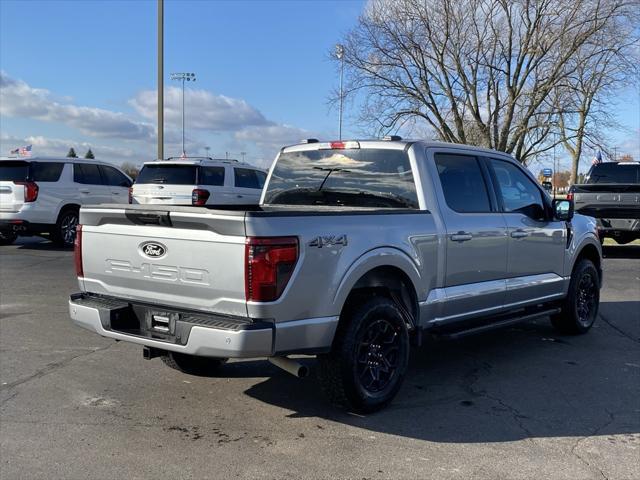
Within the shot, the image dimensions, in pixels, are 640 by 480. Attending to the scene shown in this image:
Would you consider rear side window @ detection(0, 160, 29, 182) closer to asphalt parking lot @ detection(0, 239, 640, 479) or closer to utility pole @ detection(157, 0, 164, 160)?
utility pole @ detection(157, 0, 164, 160)

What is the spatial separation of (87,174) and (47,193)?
→ 123cm

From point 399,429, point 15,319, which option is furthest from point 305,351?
point 15,319

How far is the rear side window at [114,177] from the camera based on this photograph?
14.9 meters

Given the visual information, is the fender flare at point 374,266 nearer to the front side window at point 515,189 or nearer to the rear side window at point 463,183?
the rear side window at point 463,183

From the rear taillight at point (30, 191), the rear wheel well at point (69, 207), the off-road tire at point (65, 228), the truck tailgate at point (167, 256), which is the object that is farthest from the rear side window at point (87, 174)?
Result: the truck tailgate at point (167, 256)

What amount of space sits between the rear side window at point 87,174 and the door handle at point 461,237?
1108 cm

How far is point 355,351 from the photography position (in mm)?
4277

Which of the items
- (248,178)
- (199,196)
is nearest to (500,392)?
(199,196)

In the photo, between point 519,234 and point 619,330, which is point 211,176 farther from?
point 519,234

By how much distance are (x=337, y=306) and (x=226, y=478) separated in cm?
125

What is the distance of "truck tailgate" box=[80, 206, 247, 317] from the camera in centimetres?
379

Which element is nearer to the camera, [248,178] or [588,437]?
[588,437]

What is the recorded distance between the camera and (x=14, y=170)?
13195 mm

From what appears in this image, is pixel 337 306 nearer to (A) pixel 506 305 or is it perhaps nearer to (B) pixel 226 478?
(B) pixel 226 478
